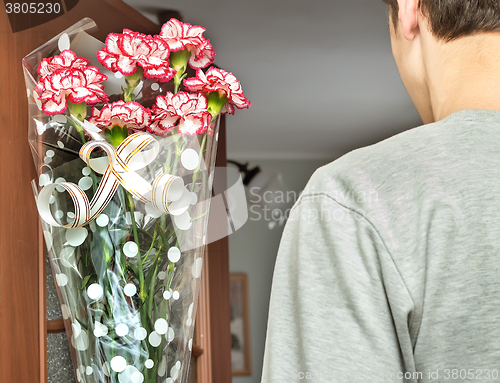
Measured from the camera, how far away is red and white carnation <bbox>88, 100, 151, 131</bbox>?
68 centimetres

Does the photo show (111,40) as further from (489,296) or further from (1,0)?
(489,296)

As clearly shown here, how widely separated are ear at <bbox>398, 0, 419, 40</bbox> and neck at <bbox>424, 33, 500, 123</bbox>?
4cm

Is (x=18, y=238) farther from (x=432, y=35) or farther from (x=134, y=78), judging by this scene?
(x=432, y=35)

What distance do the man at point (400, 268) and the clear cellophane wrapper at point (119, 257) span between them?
0.42 meters

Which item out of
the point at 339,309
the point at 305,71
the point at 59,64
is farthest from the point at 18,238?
the point at 305,71

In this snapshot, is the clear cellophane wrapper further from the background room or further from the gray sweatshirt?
the background room

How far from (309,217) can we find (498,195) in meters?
0.13

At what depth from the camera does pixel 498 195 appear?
30cm

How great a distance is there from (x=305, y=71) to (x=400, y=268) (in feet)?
8.39

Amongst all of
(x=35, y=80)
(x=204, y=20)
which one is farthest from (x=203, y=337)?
(x=204, y=20)

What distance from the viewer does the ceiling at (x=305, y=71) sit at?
1937mm

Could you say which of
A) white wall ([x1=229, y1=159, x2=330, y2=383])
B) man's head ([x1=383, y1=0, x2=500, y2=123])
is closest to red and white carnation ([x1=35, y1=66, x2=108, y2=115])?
man's head ([x1=383, y1=0, x2=500, y2=123])

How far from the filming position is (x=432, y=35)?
0.39 metres

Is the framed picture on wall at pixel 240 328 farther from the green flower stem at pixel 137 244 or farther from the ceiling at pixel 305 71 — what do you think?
the green flower stem at pixel 137 244
